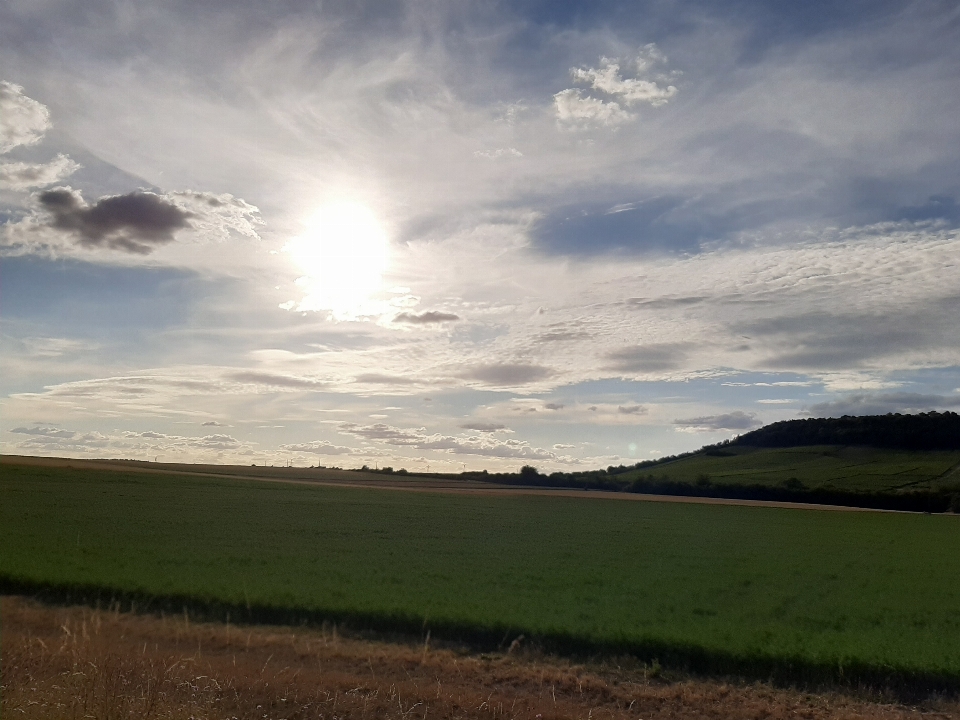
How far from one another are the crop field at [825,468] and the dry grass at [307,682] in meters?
113

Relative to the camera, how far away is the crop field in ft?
443

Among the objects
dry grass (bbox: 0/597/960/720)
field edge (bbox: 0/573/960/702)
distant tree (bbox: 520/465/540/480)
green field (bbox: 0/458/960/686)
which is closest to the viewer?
dry grass (bbox: 0/597/960/720)

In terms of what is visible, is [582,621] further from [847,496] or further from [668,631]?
[847,496]

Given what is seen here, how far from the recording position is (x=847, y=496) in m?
112

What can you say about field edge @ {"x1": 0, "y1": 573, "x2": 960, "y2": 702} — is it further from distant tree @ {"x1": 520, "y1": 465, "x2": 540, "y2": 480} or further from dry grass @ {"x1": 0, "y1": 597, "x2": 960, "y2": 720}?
distant tree @ {"x1": 520, "y1": 465, "x2": 540, "y2": 480}

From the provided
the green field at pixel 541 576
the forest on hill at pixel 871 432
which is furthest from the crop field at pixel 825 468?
the green field at pixel 541 576

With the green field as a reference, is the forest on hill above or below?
above

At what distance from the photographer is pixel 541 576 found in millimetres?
24094

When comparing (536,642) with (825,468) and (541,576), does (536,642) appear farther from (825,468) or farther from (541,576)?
(825,468)

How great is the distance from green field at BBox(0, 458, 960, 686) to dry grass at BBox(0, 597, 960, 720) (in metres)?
1.12

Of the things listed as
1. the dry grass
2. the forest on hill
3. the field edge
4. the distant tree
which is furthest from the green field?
the forest on hill

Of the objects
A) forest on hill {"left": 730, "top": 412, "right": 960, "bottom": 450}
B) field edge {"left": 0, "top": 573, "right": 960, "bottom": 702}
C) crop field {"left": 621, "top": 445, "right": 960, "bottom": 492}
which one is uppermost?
forest on hill {"left": 730, "top": 412, "right": 960, "bottom": 450}

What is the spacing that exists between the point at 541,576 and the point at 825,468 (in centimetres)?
14665


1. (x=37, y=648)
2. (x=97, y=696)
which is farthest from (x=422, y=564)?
(x=97, y=696)
